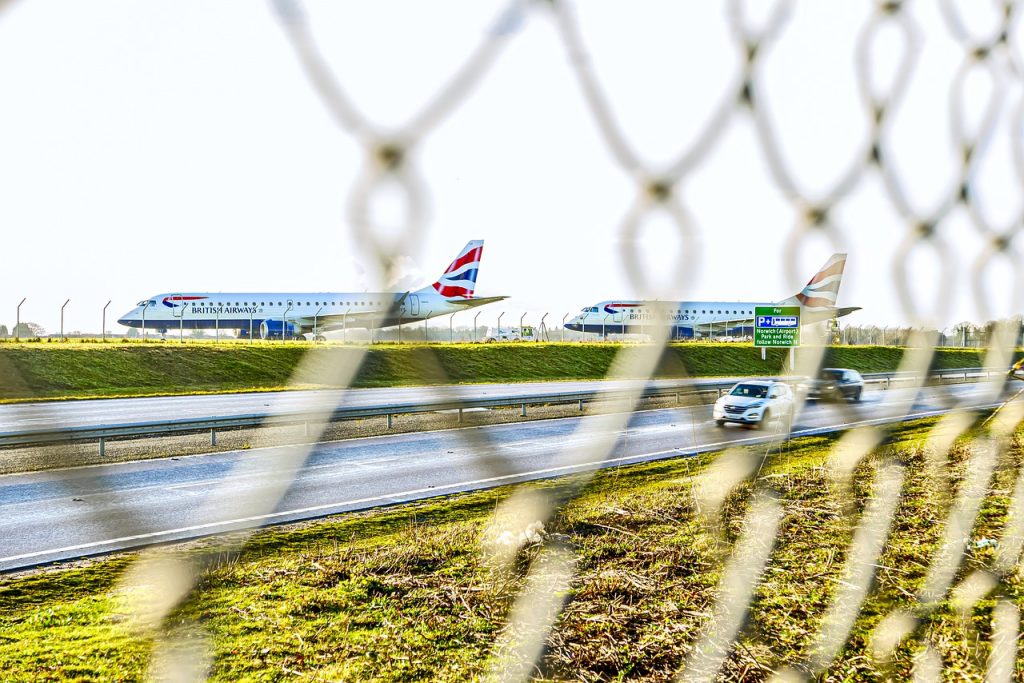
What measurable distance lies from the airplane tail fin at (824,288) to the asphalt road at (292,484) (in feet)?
4.32

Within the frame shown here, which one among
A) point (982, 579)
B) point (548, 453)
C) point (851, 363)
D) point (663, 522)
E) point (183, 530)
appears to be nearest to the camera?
point (982, 579)

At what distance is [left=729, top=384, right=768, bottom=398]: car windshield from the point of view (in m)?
19.7

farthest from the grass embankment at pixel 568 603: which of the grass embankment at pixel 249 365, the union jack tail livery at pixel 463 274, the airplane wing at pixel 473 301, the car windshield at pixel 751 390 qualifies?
the grass embankment at pixel 249 365

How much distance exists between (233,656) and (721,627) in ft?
7.45

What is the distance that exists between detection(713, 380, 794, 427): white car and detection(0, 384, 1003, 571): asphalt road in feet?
1.67

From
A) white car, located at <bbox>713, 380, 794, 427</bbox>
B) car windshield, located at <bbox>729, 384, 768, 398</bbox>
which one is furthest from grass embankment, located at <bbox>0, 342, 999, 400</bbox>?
white car, located at <bbox>713, 380, 794, 427</bbox>

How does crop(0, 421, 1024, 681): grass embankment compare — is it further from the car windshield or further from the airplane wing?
the car windshield

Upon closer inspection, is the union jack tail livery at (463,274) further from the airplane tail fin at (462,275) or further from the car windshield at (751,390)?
the car windshield at (751,390)

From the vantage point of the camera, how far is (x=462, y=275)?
1.82 meters

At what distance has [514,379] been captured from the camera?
36875 mm

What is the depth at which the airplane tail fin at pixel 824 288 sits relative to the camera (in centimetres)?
254

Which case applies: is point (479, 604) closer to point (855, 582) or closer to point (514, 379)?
point (855, 582)

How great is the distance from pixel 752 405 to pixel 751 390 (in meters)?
1.12

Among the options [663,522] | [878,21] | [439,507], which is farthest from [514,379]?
[878,21]
